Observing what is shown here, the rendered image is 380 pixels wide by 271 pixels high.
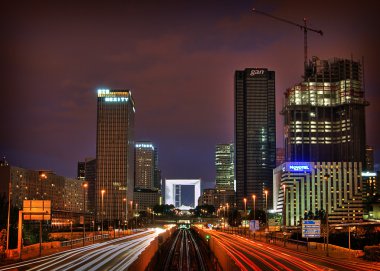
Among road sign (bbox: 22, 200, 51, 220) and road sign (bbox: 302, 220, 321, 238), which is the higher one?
road sign (bbox: 22, 200, 51, 220)

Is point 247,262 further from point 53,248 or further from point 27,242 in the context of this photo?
point 27,242

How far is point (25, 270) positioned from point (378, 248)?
38098 mm

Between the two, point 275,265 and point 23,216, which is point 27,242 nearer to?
point 23,216

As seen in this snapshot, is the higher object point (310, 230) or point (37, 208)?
point (37, 208)

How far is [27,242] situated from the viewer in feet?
319

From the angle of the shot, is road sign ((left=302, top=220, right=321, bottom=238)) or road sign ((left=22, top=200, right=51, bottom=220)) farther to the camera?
road sign ((left=302, top=220, right=321, bottom=238))

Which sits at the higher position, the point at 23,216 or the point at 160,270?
the point at 23,216

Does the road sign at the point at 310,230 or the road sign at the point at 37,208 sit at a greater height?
the road sign at the point at 37,208

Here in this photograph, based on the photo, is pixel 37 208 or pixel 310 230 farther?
pixel 310 230

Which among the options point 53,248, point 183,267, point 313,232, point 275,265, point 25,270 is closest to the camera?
point 25,270

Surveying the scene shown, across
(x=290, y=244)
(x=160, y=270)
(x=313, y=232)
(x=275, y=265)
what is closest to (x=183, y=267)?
(x=160, y=270)

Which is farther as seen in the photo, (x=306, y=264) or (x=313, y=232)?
(x=313, y=232)

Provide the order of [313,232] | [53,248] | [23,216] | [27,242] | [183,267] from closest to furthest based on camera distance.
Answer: [183,267] < [23,216] < [313,232] < [53,248] < [27,242]

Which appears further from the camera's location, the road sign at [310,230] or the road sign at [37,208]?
the road sign at [310,230]
